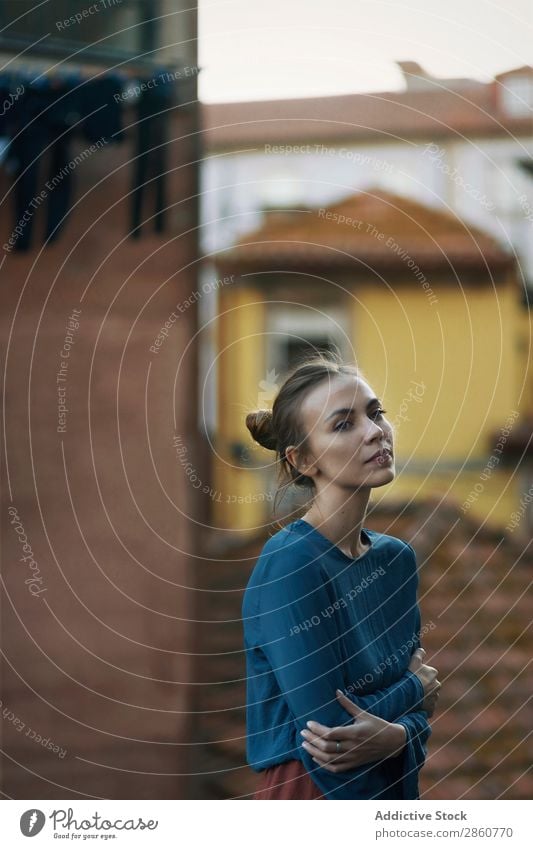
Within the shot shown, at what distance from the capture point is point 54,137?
176cm

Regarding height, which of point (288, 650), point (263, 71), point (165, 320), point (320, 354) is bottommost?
point (288, 650)

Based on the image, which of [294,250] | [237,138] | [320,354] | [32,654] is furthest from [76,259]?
[294,250]

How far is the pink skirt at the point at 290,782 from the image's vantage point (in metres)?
0.89

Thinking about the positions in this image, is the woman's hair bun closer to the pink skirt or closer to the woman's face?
the woman's face

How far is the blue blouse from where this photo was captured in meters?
0.83

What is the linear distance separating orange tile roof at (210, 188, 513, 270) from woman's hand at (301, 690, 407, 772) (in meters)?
1.76

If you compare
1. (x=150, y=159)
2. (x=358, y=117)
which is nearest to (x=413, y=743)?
(x=150, y=159)

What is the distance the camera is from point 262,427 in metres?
0.91

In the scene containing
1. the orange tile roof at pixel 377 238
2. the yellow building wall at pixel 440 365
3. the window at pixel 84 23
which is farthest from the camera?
the orange tile roof at pixel 377 238

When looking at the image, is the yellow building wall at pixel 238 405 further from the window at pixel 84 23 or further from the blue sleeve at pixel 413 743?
the window at pixel 84 23

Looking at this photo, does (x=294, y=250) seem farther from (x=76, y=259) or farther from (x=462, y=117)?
(x=76, y=259)

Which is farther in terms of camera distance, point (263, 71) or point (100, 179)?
point (100, 179)

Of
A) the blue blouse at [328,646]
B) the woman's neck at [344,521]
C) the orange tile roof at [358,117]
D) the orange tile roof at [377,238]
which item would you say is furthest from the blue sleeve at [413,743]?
the orange tile roof at [377,238]

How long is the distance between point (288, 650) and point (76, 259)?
1.13 metres
